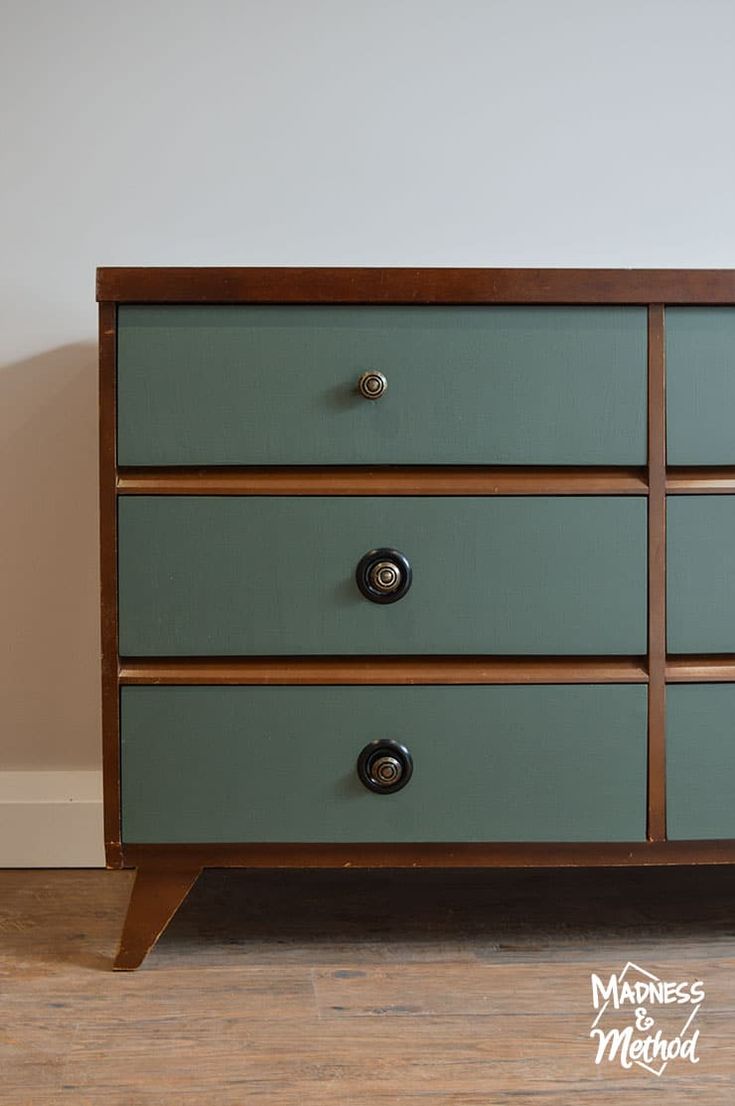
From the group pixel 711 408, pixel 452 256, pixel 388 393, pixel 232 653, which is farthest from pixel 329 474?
pixel 452 256

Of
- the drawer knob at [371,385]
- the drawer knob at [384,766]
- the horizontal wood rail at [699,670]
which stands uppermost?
the drawer knob at [371,385]

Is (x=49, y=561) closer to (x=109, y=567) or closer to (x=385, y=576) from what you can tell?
(x=109, y=567)

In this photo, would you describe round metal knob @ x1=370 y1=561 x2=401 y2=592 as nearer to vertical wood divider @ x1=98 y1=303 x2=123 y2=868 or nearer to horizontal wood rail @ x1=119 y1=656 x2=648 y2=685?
horizontal wood rail @ x1=119 y1=656 x2=648 y2=685

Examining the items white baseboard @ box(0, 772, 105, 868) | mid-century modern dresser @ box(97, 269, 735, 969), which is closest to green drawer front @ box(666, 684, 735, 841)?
mid-century modern dresser @ box(97, 269, 735, 969)

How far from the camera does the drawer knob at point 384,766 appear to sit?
A: 1098 millimetres

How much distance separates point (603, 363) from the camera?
109 centimetres

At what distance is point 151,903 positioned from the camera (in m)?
1.14

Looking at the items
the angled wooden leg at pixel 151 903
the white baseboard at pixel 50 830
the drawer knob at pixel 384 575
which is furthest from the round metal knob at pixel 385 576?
the white baseboard at pixel 50 830

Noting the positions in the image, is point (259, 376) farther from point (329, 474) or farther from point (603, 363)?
point (603, 363)

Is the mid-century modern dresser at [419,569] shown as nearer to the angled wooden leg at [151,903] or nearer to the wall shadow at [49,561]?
the angled wooden leg at [151,903]

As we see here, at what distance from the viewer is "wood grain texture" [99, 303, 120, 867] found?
1.08 m

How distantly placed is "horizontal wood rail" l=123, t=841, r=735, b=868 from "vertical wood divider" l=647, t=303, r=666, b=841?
0.06m

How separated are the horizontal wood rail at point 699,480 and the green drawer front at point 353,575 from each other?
45mm

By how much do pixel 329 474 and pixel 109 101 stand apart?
75 cm
